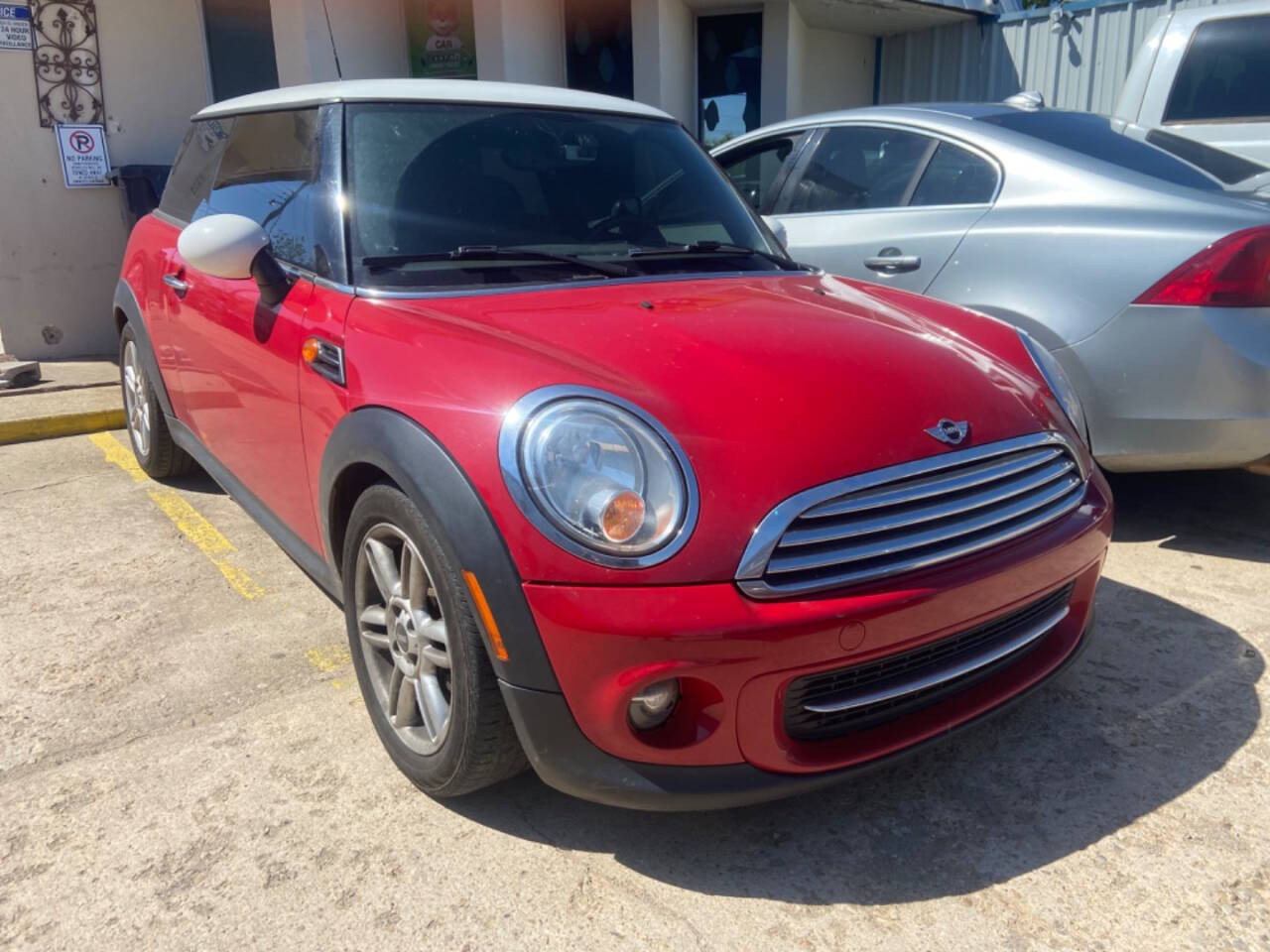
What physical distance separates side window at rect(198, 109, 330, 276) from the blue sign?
4.47 meters

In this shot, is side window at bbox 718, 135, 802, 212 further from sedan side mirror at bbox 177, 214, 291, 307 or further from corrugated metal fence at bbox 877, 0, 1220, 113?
corrugated metal fence at bbox 877, 0, 1220, 113

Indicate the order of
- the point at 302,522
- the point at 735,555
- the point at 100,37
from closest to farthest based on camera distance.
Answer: the point at 735,555 < the point at 302,522 < the point at 100,37

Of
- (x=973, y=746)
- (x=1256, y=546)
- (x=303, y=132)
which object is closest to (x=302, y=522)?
(x=303, y=132)

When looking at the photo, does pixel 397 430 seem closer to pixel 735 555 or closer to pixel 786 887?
pixel 735 555

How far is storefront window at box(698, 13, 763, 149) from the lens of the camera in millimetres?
8992

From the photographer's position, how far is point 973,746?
2.61m

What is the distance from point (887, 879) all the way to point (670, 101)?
24.5 ft

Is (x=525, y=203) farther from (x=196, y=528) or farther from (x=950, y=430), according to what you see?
(x=196, y=528)

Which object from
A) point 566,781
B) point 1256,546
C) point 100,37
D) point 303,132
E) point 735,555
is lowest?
point 1256,546

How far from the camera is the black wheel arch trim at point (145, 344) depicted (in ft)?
13.7

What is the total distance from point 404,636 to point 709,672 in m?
0.82

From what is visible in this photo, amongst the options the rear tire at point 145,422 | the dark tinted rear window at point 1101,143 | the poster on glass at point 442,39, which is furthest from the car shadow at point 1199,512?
the poster on glass at point 442,39

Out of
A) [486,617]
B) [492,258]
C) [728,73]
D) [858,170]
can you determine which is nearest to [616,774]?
[486,617]

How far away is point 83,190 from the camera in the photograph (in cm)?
744
